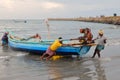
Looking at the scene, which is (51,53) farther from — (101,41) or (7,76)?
(7,76)

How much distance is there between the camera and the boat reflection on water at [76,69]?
12883 mm

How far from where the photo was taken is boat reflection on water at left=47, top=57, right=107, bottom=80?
12.9 metres

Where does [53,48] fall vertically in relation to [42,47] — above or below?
above

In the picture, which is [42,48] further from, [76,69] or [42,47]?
[76,69]

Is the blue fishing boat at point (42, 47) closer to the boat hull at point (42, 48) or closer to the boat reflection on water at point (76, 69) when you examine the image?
the boat hull at point (42, 48)

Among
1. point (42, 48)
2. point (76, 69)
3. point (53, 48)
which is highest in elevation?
point (53, 48)

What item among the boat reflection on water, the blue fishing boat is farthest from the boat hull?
the boat reflection on water

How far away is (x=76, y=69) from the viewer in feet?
48.8

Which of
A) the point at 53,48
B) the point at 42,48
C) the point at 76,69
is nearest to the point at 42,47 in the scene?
the point at 42,48

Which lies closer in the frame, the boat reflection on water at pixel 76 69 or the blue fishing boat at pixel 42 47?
the boat reflection on water at pixel 76 69

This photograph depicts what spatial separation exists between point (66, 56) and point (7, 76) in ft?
19.5

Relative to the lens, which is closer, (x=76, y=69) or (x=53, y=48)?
(x=76, y=69)

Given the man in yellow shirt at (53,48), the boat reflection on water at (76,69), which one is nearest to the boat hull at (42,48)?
the man in yellow shirt at (53,48)

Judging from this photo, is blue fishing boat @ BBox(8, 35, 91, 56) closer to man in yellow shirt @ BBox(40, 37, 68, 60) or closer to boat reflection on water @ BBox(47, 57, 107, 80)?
man in yellow shirt @ BBox(40, 37, 68, 60)
